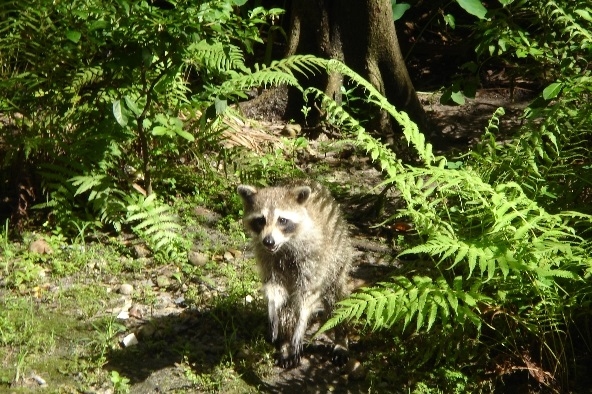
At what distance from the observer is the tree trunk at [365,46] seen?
26.5ft

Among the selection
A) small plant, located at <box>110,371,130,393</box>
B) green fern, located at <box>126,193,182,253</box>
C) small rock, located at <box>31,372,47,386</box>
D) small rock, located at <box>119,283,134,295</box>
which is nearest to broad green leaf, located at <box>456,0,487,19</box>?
green fern, located at <box>126,193,182,253</box>

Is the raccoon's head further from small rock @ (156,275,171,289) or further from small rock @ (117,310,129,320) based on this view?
small rock @ (117,310,129,320)

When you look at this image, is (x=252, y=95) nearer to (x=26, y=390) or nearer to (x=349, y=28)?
(x=349, y=28)

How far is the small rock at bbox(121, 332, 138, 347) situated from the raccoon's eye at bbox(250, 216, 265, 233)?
1154mm

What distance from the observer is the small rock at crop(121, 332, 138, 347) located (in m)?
5.50

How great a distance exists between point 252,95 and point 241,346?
4337 mm

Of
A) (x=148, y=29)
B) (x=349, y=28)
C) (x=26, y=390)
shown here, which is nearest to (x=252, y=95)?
(x=349, y=28)

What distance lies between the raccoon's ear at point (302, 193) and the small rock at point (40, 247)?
2147 millimetres

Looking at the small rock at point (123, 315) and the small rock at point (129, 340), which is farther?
the small rock at point (123, 315)

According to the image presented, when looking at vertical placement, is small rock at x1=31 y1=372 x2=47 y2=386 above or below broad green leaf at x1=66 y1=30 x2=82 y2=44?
below

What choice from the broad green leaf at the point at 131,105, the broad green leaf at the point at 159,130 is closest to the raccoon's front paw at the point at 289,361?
the broad green leaf at the point at 159,130

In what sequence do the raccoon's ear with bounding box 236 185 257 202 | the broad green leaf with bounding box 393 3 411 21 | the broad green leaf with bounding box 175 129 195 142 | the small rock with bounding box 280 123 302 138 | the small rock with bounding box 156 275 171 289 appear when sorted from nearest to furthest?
the raccoon's ear with bounding box 236 185 257 202, the small rock with bounding box 156 275 171 289, the broad green leaf with bounding box 175 129 195 142, the small rock with bounding box 280 123 302 138, the broad green leaf with bounding box 393 3 411 21

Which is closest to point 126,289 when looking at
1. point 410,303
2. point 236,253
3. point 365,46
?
point 236,253

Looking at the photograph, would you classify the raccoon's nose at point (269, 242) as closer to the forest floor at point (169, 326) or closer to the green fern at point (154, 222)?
the forest floor at point (169, 326)
